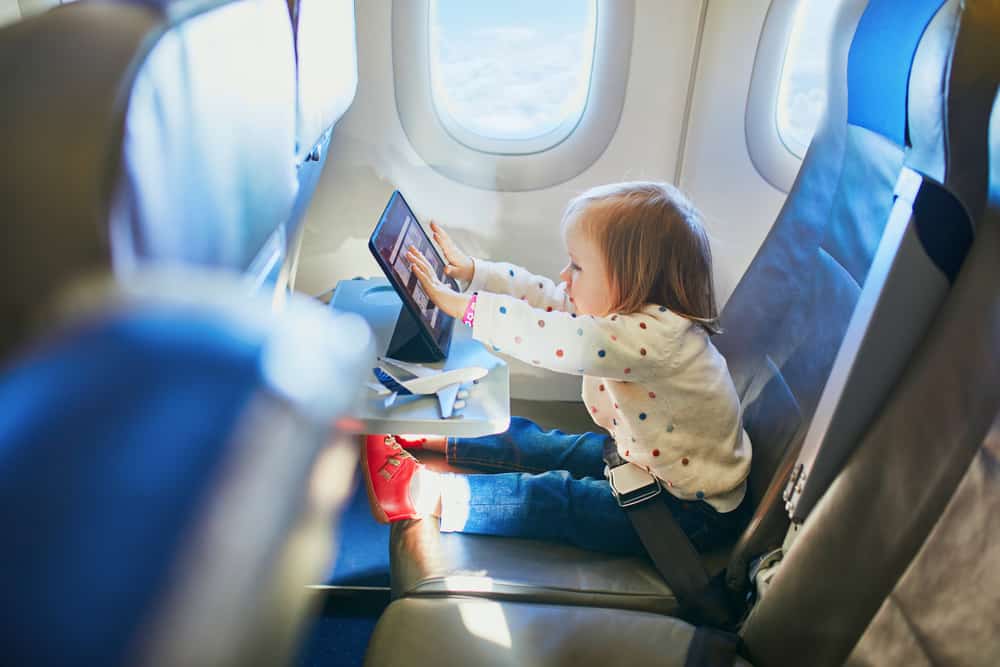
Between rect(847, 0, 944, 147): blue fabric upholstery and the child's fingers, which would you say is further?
the child's fingers

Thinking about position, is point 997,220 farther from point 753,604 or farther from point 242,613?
point 242,613

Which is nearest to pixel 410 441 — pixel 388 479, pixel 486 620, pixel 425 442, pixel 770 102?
pixel 425 442

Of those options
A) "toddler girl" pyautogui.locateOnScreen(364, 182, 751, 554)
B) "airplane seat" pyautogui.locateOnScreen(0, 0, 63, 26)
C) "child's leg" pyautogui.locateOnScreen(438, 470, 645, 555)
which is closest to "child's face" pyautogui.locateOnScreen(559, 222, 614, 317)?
"toddler girl" pyautogui.locateOnScreen(364, 182, 751, 554)

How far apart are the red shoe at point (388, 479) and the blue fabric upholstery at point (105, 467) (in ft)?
4.12

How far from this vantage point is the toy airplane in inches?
53.0

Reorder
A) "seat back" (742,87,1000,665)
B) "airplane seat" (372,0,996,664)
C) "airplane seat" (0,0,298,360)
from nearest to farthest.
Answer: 1. "airplane seat" (0,0,298,360)
2. "seat back" (742,87,1000,665)
3. "airplane seat" (372,0,996,664)

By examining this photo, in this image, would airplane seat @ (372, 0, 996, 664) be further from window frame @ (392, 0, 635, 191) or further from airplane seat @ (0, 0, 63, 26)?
airplane seat @ (0, 0, 63, 26)

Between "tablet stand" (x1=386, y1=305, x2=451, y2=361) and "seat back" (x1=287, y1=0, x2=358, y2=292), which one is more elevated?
"seat back" (x1=287, y1=0, x2=358, y2=292)

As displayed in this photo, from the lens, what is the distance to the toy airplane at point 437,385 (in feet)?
4.42

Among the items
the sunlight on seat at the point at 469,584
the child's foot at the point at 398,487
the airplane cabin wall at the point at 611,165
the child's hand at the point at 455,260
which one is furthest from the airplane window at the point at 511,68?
the sunlight on seat at the point at 469,584

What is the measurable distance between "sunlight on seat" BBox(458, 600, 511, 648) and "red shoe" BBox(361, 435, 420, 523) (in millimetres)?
301

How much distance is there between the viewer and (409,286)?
139cm

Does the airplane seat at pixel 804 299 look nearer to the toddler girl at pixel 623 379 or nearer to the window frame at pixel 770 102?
the toddler girl at pixel 623 379

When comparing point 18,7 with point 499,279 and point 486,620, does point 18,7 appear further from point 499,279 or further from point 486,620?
point 499,279
